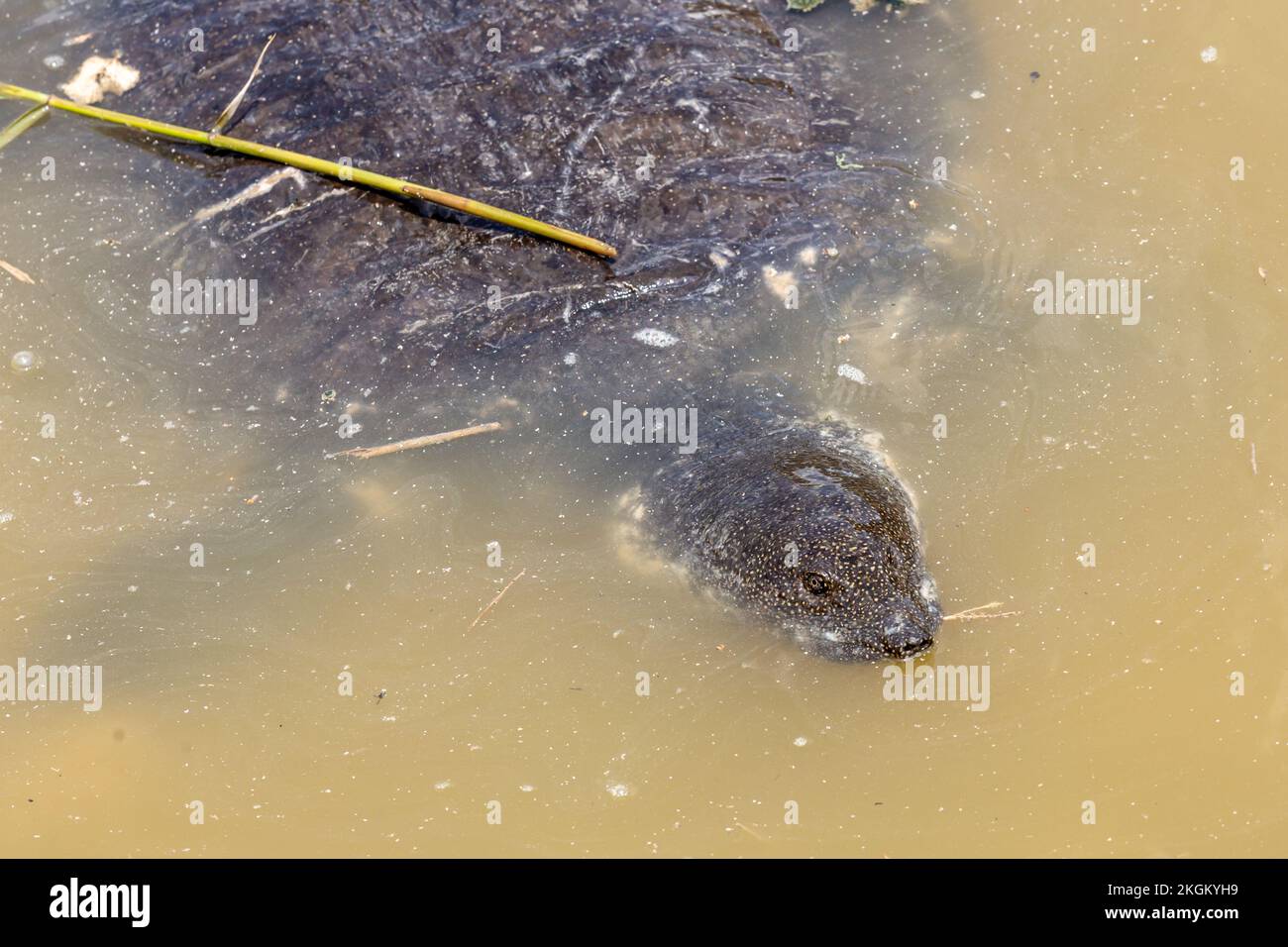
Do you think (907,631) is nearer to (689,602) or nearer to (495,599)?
(689,602)

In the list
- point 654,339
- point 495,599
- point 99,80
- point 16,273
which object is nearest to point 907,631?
point 495,599

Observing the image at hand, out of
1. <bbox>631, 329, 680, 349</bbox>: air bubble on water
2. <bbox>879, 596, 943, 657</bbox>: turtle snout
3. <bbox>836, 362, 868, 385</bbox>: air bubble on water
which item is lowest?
<bbox>879, 596, 943, 657</bbox>: turtle snout

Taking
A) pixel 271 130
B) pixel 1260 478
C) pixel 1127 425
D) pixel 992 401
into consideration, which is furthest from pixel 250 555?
pixel 1260 478

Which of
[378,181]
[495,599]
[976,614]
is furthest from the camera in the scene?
[378,181]

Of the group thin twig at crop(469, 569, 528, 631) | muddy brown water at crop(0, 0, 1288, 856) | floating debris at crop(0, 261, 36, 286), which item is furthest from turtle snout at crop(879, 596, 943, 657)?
floating debris at crop(0, 261, 36, 286)

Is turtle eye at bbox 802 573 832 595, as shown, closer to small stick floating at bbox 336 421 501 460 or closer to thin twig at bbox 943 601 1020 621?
thin twig at bbox 943 601 1020 621

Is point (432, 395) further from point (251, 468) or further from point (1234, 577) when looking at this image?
point (1234, 577)
